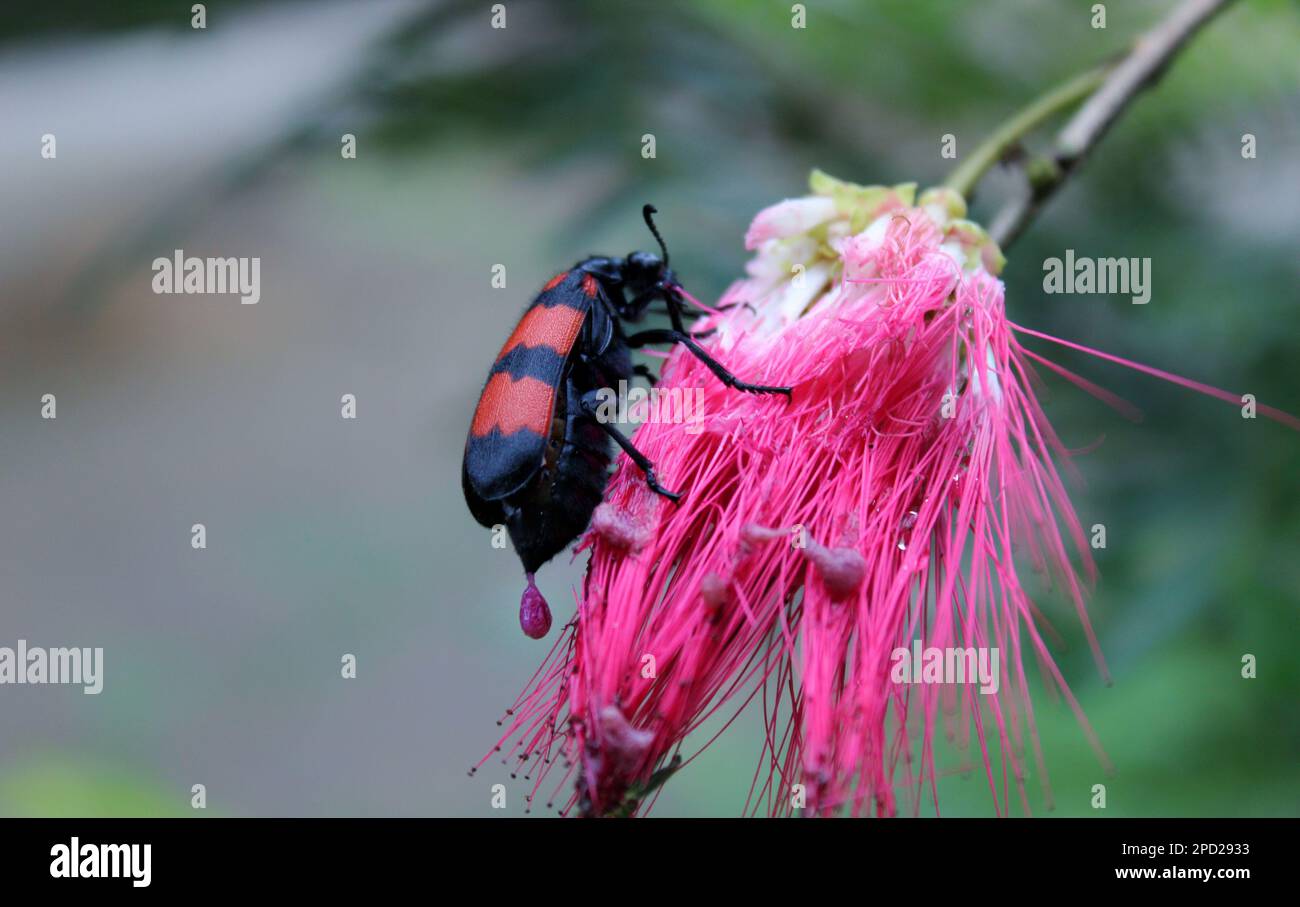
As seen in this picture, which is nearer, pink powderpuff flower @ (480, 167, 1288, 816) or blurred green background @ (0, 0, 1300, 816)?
pink powderpuff flower @ (480, 167, 1288, 816)

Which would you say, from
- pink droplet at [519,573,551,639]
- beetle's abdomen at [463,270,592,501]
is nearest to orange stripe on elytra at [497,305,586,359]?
beetle's abdomen at [463,270,592,501]

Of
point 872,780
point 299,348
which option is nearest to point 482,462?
point 872,780

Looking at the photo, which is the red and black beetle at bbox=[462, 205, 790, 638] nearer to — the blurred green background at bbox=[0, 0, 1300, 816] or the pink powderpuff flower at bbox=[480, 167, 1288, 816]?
the pink powderpuff flower at bbox=[480, 167, 1288, 816]

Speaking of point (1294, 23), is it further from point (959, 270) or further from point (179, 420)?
point (179, 420)

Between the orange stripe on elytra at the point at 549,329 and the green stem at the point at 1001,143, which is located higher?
the green stem at the point at 1001,143

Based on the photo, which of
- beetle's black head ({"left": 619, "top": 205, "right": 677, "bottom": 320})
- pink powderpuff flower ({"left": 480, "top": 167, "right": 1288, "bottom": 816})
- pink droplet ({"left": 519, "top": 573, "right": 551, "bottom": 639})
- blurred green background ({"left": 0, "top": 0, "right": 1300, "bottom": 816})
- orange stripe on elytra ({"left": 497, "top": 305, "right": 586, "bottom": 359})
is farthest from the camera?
blurred green background ({"left": 0, "top": 0, "right": 1300, "bottom": 816})

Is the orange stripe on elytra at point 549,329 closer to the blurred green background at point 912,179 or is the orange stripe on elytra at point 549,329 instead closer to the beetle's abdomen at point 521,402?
the beetle's abdomen at point 521,402

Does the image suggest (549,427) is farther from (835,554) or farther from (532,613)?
(835,554)

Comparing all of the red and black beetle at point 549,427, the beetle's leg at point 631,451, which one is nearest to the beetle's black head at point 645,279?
the red and black beetle at point 549,427
